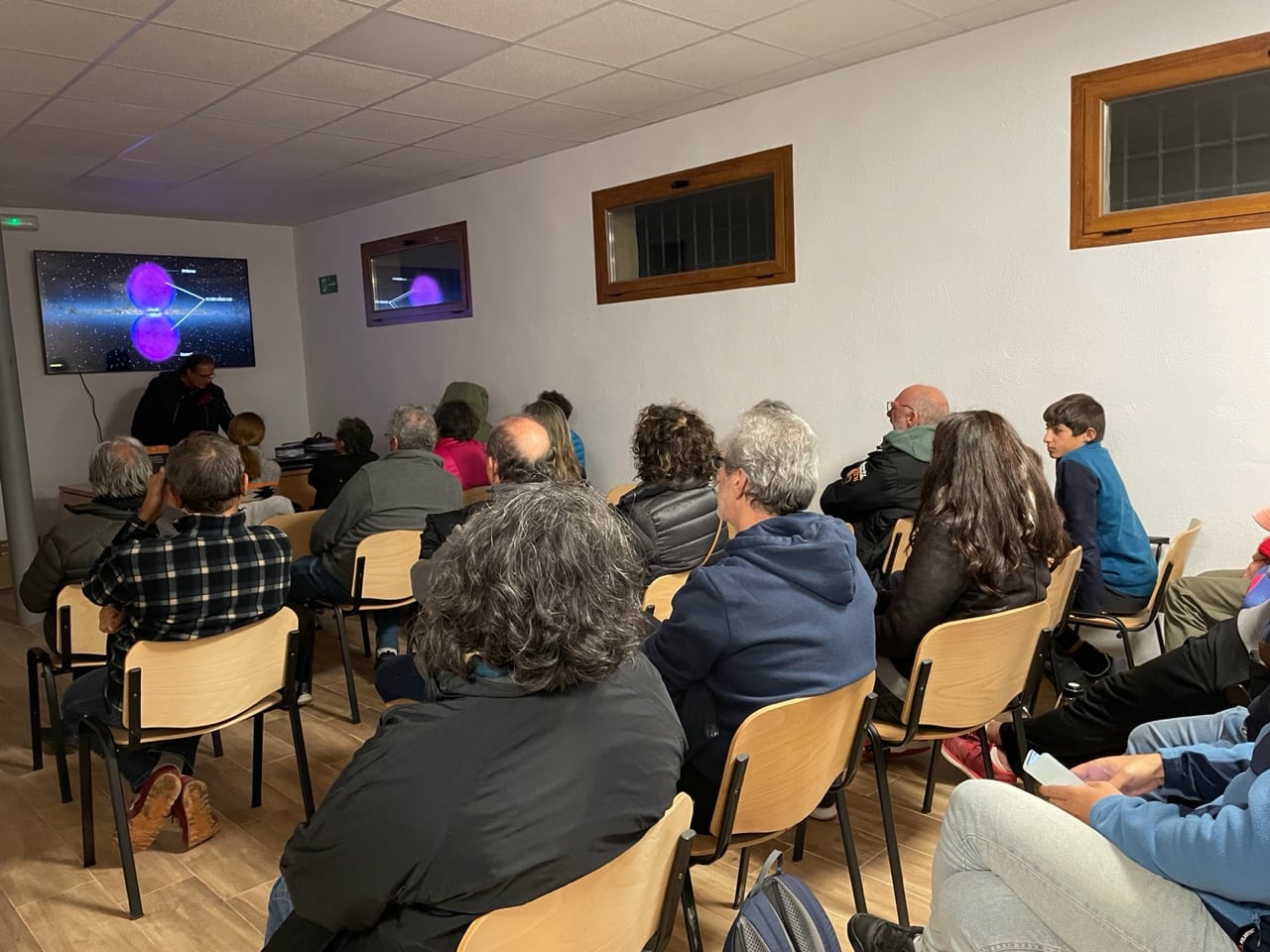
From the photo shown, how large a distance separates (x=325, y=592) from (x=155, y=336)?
4581mm

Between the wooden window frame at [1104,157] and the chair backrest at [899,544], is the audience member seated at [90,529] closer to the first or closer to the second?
the chair backrest at [899,544]

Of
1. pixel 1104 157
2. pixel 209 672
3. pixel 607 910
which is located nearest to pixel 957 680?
pixel 607 910

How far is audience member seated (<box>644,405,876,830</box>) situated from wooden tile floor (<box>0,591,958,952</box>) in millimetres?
646

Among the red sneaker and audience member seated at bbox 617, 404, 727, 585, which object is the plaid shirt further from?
the red sneaker

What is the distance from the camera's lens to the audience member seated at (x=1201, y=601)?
314 cm

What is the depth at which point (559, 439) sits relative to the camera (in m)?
3.82

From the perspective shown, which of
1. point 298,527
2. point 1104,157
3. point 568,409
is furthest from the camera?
point 568,409

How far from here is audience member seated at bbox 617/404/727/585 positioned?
3062 mm

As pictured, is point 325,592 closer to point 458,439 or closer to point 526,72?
point 458,439

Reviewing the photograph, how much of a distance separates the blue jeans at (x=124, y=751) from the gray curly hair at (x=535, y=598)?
5.92 feet

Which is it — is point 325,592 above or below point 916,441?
below

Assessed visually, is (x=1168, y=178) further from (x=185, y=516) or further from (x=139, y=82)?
(x=139, y=82)

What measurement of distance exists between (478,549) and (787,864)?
1.65 m

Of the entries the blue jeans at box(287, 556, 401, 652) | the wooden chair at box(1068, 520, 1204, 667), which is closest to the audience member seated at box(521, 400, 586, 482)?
the blue jeans at box(287, 556, 401, 652)
